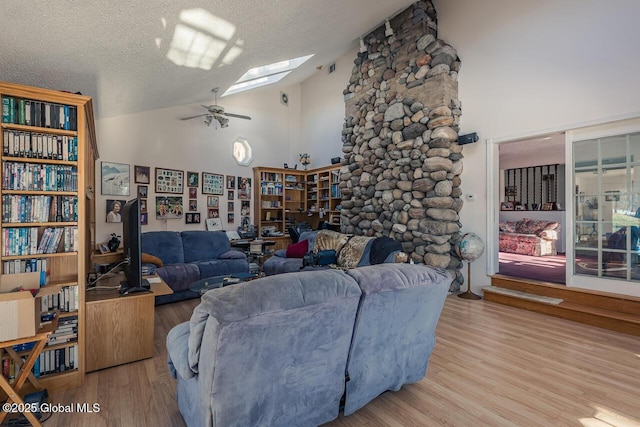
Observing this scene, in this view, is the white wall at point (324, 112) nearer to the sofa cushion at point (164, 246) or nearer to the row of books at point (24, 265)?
the sofa cushion at point (164, 246)

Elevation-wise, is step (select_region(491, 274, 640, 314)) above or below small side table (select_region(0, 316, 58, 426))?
below

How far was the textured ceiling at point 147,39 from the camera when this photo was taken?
7.13 feet

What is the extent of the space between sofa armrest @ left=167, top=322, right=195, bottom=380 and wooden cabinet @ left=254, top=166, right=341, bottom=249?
17.5ft

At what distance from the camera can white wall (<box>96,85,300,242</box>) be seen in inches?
215

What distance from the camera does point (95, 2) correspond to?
210 cm

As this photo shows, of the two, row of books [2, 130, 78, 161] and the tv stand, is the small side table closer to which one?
the tv stand

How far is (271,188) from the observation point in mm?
7535

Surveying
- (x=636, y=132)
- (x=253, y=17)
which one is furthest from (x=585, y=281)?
(x=253, y=17)

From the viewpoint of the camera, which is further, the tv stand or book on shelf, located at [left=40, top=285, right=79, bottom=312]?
the tv stand

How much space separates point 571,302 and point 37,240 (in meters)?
5.31

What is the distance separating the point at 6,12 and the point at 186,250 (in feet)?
12.6

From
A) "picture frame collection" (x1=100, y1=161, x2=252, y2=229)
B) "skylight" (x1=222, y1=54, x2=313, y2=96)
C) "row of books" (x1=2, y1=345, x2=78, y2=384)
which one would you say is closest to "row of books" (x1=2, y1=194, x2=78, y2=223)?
"row of books" (x1=2, y1=345, x2=78, y2=384)

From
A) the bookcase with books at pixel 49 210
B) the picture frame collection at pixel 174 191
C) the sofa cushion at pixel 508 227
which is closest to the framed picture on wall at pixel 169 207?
the picture frame collection at pixel 174 191

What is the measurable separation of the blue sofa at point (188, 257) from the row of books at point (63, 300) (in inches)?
80.3
